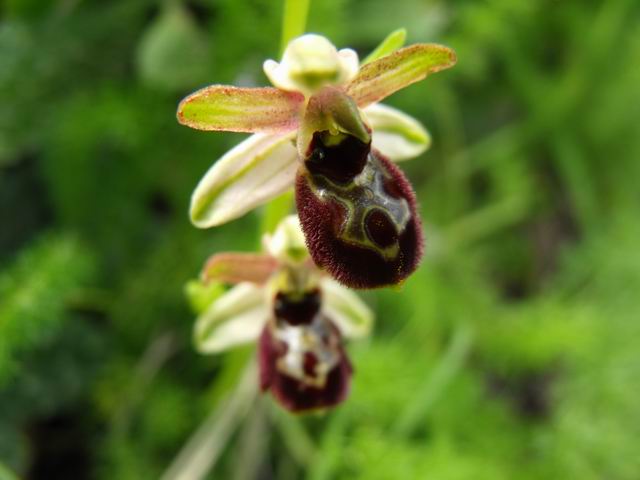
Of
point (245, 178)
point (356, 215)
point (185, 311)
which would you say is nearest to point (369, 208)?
point (356, 215)

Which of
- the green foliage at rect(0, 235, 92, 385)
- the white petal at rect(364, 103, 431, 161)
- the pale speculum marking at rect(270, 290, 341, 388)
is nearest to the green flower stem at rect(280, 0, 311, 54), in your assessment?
the white petal at rect(364, 103, 431, 161)

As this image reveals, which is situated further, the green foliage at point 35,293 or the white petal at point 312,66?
the green foliage at point 35,293

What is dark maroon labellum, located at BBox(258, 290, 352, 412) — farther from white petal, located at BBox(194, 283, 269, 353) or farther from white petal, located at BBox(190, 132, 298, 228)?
white petal, located at BBox(190, 132, 298, 228)

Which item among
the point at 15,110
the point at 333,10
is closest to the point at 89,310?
the point at 15,110

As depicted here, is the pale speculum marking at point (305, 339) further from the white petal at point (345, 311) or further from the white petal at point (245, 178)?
the white petal at point (245, 178)

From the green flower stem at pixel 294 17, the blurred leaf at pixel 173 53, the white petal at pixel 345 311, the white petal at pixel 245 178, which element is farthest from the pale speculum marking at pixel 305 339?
the blurred leaf at pixel 173 53

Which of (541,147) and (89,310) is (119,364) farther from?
(541,147)

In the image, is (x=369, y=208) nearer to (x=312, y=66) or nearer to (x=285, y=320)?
(x=312, y=66)
